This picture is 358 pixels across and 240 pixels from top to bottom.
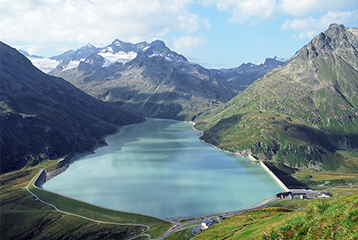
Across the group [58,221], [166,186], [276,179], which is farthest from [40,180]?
[276,179]

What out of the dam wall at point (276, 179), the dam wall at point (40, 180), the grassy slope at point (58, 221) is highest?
the dam wall at point (40, 180)

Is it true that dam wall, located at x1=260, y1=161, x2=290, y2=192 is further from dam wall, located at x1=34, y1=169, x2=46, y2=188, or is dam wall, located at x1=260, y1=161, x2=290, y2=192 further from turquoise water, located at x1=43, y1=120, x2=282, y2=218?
dam wall, located at x1=34, y1=169, x2=46, y2=188

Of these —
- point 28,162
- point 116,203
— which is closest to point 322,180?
point 116,203

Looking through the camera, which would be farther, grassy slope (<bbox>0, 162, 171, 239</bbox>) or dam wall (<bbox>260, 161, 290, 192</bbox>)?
dam wall (<bbox>260, 161, 290, 192</bbox>)

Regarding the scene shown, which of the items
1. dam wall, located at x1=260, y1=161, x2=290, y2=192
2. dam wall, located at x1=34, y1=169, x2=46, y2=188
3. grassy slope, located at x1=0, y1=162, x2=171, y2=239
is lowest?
dam wall, located at x1=260, y1=161, x2=290, y2=192

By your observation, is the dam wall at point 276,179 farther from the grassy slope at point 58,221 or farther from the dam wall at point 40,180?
the dam wall at point 40,180

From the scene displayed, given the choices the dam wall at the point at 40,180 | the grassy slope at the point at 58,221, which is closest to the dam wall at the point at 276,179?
the grassy slope at the point at 58,221

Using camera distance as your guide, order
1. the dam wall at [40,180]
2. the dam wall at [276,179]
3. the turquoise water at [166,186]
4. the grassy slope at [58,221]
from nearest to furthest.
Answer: the grassy slope at [58,221]
the turquoise water at [166,186]
the dam wall at [40,180]
the dam wall at [276,179]

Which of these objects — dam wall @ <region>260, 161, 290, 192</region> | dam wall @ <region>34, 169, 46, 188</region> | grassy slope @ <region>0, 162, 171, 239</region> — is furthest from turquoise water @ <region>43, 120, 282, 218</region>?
grassy slope @ <region>0, 162, 171, 239</region>

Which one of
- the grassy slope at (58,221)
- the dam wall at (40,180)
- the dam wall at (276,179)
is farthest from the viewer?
the dam wall at (276,179)
